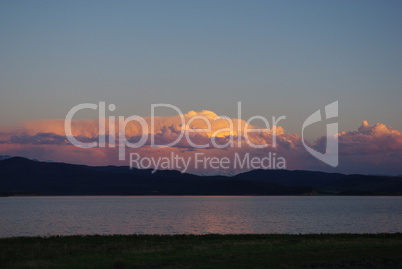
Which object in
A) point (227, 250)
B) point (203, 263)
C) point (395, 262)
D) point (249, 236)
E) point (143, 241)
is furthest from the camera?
point (249, 236)

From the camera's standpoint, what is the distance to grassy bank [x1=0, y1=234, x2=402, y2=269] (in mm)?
32031

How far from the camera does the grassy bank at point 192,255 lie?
32031mm

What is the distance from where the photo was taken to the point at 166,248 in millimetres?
41531

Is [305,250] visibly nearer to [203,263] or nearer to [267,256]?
[267,256]

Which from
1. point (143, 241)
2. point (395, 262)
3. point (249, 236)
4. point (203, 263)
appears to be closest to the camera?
point (395, 262)

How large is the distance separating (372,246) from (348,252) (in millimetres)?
4489

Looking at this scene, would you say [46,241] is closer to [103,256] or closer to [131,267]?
[103,256]

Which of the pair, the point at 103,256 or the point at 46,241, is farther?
the point at 46,241

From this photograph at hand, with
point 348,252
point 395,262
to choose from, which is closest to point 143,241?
point 348,252

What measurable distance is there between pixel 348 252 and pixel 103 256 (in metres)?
18.9

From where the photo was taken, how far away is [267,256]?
3522 centimetres

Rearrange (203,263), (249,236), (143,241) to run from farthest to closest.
Answer: (249,236)
(143,241)
(203,263)

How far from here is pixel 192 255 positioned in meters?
36.7

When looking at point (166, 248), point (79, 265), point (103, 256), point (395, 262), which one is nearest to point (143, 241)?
point (166, 248)
